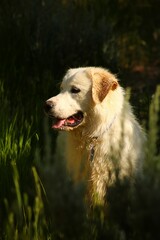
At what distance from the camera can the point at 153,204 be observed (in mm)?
2693

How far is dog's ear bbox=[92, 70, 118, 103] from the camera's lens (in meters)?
4.11

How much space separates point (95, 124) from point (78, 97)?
22cm

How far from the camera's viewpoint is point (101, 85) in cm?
414

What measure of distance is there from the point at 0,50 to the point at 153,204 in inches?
162

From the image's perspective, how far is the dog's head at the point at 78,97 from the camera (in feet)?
13.5

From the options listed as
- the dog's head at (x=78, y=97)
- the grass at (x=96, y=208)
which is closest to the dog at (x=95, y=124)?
the dog's head at (x=78, y=97)

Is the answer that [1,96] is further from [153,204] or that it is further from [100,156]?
[153,204]

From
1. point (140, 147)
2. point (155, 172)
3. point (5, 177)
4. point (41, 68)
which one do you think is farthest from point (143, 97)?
point (155, 172)

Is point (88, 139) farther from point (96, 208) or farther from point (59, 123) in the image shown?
point (96, 208)

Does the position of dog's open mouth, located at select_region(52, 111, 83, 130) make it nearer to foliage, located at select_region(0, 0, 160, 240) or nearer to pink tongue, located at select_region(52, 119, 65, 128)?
pink tongue, located at select_region(52, 119, 65, 128)

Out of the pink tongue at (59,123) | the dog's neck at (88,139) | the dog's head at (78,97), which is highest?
the dog's head at (78,97)

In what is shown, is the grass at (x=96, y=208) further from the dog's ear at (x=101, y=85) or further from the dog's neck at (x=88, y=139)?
the dog's ear at (x=101, y=85)

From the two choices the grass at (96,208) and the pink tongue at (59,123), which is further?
the pink tongue at (59,123)

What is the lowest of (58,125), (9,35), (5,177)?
(5,177)
